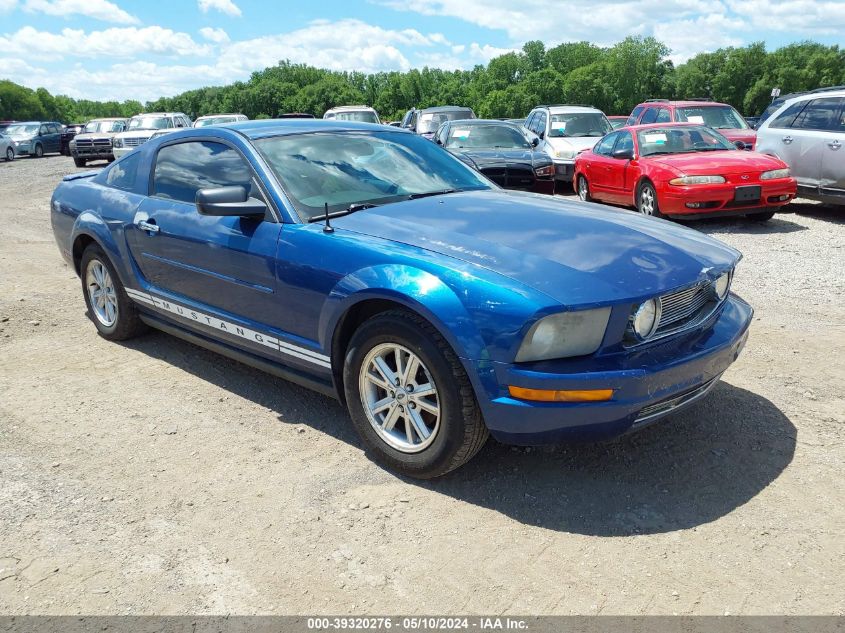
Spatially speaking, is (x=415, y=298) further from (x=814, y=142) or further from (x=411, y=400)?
(x=814, y=142)

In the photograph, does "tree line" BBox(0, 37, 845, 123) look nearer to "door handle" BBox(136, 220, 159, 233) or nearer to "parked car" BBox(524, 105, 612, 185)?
"parked car" BBox(524, 105, 612, 185)

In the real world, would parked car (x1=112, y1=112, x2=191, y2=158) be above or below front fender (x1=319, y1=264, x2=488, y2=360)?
above

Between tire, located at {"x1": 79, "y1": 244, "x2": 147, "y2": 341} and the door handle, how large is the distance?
2.03 feet

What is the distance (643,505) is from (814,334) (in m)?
2.83

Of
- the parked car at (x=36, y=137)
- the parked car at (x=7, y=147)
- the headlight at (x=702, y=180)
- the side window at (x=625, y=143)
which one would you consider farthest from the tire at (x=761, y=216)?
the parked car at (x=36, y=137)

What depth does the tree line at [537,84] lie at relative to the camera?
7869 centimetres

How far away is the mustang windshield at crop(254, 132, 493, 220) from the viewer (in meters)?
3.92

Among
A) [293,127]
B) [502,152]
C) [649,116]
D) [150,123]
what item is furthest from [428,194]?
[150,123]

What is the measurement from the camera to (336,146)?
4242 mm

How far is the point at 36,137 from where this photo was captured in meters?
32.4

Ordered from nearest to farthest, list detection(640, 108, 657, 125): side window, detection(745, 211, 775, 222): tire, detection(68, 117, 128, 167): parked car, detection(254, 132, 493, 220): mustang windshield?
detection(254, 132, 493, 220): mustang windshield
detection(745, 211, 775, 222): tire
detection(640, 108, 657, 125): side window
detection(68, 117, 128, 167): parked car

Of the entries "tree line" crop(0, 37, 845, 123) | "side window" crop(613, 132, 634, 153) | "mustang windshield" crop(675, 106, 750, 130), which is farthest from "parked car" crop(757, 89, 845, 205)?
"tree line" crop(0, 37, 845, 123)

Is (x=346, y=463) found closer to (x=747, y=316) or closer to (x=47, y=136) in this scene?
(x=747, y=316)

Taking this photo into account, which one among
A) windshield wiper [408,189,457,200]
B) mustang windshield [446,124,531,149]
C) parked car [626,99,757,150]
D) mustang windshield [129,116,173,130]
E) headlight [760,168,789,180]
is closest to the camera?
windshield wiper [408,189,457,200]
